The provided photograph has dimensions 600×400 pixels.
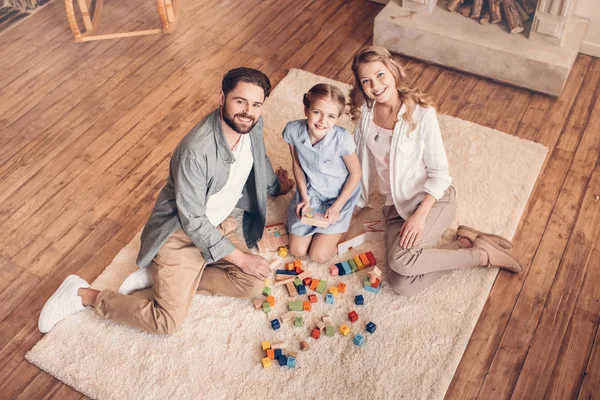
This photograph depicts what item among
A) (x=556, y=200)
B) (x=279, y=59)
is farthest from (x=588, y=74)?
(x=279, y=59)

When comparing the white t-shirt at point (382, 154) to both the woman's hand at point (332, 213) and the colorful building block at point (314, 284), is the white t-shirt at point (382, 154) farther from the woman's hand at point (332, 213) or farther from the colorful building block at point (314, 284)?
the colorful building block at point (314, 284)

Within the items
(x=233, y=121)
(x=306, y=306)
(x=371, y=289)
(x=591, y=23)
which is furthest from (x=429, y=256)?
(x=591, y=23)

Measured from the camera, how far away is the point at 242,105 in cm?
195

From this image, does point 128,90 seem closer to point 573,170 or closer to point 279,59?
point 279,59

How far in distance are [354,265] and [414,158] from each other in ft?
1.57

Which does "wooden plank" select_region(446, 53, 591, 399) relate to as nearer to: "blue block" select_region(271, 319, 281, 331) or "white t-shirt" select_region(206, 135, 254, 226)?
"blue block" select_region(271, 319, 281, 331)

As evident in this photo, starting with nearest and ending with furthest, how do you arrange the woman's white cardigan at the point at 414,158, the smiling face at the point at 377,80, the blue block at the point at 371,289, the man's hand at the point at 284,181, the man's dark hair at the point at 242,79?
the man's dark hair at the point at 242,79, the smiling face at the point at 377,80, the woman's white cardigan at the point at 414,158, the blue block at the point at 371,289, the man's hand at the point at 284,181

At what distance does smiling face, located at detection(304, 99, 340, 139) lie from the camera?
80.4 inches

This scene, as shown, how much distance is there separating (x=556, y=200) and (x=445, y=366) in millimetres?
970

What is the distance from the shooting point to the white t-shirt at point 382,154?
2215 mm

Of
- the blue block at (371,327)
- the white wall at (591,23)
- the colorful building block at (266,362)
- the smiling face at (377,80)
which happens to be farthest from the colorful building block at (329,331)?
the white wall at (591,23)

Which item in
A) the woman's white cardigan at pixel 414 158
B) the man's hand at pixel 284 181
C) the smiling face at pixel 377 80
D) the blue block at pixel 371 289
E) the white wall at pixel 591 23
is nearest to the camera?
the smiling face at pixel 377 80

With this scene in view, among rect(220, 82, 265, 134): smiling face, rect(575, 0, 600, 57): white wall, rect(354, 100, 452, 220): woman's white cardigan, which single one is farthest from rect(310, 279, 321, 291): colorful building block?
rect(575, 0, 600, 57): white wall

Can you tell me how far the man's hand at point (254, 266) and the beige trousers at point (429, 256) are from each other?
47 cm
